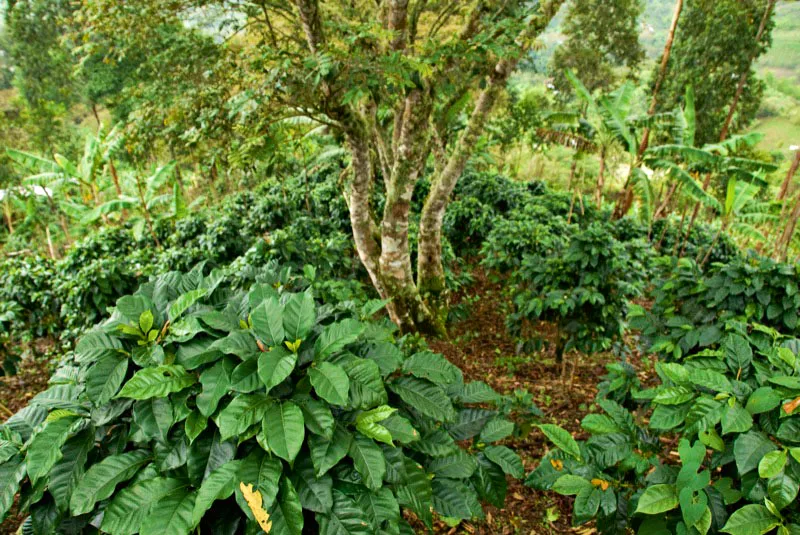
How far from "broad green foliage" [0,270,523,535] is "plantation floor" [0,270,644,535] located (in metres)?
1.62

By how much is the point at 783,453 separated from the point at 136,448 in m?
2.33

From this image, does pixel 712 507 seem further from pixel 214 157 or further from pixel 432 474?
pixel 214 157

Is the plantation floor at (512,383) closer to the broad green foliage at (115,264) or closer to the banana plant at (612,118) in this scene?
the broad green foliage at (115,264)

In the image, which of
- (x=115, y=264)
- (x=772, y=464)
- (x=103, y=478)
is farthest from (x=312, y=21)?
(x=772, y=464)

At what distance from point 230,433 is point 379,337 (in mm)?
701

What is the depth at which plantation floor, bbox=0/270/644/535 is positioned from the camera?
2975 millimetres

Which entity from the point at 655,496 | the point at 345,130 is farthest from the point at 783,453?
the point at 345,130

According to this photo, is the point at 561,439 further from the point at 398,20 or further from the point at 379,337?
the point at 398,20

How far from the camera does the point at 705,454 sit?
75.9 inches

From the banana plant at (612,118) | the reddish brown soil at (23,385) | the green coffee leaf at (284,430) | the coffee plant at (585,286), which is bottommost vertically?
the reddish brown soil at (23,385)

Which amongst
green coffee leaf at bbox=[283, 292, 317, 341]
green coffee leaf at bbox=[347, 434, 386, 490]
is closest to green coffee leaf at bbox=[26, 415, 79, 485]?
green coffee leaf at bbox=[283, 292, 317, 341]

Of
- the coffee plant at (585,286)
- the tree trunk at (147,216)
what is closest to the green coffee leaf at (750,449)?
the coffee plant at (585,286)

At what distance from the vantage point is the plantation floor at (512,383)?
297 cm

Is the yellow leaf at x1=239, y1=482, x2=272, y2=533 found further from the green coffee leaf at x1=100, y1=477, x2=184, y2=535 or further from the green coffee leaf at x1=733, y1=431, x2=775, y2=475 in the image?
the green coffee leaf at x1=733, y1=431, x2=775, y2=475
